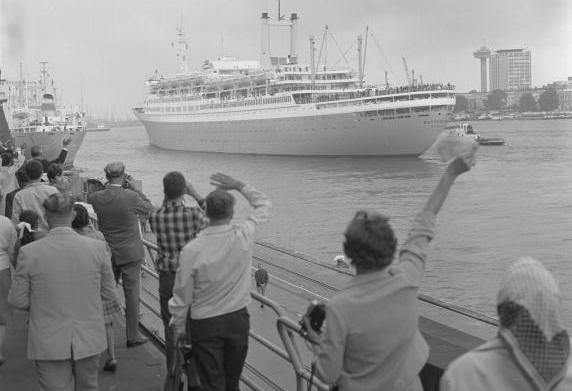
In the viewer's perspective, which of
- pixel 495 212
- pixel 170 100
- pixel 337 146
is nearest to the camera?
pixel 495 212

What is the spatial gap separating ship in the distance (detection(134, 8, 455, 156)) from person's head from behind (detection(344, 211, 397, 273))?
54702 millimetres

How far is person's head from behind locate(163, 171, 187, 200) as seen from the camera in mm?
4238

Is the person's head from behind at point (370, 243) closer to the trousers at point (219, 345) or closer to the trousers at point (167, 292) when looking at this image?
the trousers at point (219, 345)

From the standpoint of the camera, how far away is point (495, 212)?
90.9ft

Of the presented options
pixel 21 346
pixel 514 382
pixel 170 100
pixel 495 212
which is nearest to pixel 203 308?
pixel 514 382

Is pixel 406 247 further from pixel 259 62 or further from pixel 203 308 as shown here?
pixel 259 62

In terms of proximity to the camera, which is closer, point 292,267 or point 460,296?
point 292,267

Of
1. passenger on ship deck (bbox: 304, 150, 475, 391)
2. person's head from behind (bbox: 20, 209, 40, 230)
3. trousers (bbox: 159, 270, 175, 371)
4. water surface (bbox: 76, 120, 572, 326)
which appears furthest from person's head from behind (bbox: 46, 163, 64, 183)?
water surface (bbox: 76, 120, 572, 326)

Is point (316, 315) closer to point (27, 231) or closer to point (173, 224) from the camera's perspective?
point (173, 224)

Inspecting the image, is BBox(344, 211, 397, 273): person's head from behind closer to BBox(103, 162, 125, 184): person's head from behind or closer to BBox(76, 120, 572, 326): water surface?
BBox(103, 162, 125, 184): person's head from behind

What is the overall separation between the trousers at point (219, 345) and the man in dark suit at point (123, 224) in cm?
176

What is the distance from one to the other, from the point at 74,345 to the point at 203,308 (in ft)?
2.16

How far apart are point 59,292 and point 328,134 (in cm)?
5692

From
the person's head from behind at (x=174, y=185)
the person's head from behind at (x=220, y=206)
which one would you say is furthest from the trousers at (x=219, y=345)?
the person's head from behind at (x=174, y=185)
